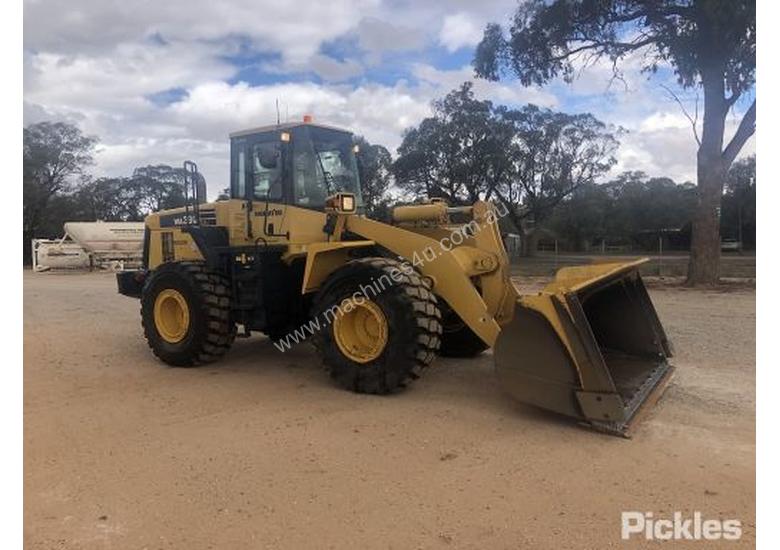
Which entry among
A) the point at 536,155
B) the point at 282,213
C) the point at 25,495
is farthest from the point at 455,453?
the point at 536,155

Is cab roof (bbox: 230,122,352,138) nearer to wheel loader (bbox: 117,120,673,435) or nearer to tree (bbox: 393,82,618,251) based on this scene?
wheel loader (bbox: 117,120,673,435)

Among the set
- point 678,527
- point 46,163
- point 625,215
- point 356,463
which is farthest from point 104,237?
point 625,215

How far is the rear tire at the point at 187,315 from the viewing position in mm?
7719

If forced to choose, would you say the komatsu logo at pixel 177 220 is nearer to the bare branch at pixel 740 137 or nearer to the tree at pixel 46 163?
the bare branch at pixel 740 137

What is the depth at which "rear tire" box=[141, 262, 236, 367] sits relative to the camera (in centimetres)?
772

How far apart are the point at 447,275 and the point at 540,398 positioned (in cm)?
160

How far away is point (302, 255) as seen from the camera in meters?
7.50

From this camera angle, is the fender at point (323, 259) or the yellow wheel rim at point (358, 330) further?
the fender at point (323, 259)

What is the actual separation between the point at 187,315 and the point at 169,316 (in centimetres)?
58

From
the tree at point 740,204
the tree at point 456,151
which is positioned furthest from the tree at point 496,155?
the tree at point 740,204

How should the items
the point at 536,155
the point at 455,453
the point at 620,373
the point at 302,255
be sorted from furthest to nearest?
1. the point at 536,155
2. the point at 302,255
3. the point at 620,373
4. the point at 455,453

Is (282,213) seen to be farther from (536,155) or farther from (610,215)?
(610,215)

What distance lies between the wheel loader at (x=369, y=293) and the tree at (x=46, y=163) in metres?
42.4

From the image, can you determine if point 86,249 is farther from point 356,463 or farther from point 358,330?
point 356,463
